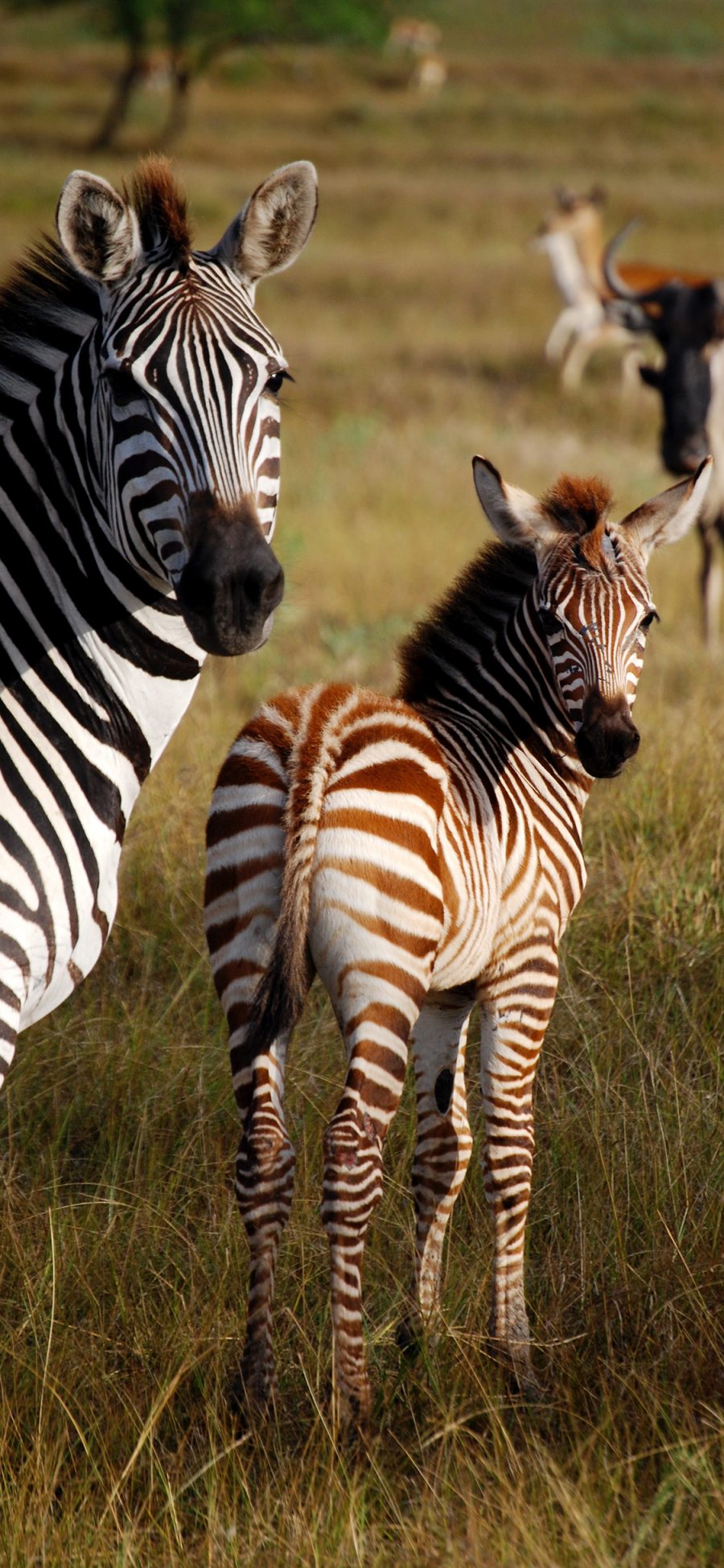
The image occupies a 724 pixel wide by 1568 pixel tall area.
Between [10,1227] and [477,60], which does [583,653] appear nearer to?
[10,1227]

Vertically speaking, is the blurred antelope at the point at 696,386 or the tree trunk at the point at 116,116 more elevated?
the tree trunk at the point at 116,116

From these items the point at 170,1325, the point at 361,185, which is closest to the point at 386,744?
the point at 170,1325

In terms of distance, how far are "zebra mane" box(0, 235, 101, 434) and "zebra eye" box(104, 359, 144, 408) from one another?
39 centimetres

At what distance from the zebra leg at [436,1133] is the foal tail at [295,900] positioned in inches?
24.5

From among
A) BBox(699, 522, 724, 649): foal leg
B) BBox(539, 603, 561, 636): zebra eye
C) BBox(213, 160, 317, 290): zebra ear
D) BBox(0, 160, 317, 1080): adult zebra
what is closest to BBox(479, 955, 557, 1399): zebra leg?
BBox(539, 603, 561, 636): zebra eye

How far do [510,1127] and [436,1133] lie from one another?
313 mm

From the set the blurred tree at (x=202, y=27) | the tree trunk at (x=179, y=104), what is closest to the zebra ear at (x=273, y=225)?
the blurred tree at (x=202, y=27)

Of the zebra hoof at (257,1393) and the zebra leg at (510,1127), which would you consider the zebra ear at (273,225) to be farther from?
the zebra hoof at (257,1393)

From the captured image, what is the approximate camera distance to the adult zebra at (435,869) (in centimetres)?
268

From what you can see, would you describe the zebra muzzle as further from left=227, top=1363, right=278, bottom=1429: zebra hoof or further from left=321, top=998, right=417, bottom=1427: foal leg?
left=227, top=1363, right=278, bottom=1429: zebra hoof

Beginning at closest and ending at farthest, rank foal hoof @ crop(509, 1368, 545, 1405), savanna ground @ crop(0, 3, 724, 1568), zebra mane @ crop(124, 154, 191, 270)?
savanna ground @ crop(0, 3, 724, 1568), zebra mane @ crop(124, 154, 191, 270), foal hoof @ crop(509, 1368, 545, 1405)

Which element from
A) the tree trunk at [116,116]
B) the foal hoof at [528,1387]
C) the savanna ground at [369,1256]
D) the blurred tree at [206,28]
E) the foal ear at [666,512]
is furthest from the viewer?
the blurred tree at [206,28]

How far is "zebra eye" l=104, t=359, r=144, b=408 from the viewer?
9.37 feet

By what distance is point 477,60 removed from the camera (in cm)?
7144
